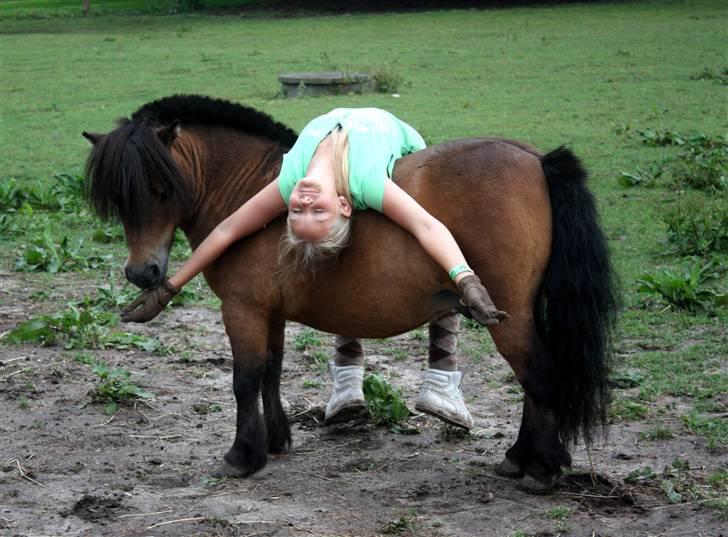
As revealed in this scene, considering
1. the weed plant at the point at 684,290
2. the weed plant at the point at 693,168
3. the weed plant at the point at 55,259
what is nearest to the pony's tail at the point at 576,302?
the weed plant at the point at 684,290

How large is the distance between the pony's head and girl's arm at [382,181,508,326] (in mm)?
957

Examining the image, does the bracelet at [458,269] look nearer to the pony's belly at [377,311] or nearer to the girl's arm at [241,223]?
the pony's belly at [377,311]

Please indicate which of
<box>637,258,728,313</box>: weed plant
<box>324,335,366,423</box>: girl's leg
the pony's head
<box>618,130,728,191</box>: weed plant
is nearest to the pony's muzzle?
the pony's head

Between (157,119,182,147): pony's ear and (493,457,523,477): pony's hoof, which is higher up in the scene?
(157,119,182,147): pony's ear

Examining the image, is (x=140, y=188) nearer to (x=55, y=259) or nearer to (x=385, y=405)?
(x=385, y=405)

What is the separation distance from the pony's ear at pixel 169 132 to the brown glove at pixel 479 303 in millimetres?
1441

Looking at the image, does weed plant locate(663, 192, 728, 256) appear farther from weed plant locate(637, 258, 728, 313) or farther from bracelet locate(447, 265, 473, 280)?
bracelet locate(447, 265, 473, 280)

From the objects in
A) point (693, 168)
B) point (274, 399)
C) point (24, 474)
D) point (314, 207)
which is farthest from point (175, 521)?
point (693, 168)

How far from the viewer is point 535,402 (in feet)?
14.8

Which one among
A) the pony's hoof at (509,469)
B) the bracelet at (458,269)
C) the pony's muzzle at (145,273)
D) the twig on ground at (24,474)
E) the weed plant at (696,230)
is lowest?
the twig on ground at (24,474)

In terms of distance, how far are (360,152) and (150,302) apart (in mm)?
1099

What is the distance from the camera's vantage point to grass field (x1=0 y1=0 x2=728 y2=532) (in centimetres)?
658

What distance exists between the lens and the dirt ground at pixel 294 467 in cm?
420

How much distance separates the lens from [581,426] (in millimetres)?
4531
